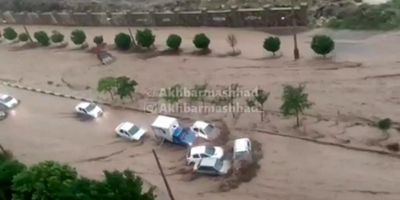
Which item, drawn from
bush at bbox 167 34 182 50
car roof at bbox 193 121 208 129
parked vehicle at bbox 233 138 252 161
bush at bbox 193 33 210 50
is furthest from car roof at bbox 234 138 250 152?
bush at bbox 167 34 182 50

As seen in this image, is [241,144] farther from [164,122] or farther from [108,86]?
[108,86]

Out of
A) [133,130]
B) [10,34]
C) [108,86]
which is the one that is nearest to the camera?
[133,130]

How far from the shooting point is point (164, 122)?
30.1 metres

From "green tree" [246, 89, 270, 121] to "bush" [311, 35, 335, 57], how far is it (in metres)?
4.52

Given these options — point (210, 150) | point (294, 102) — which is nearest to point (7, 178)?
point (210, 150)

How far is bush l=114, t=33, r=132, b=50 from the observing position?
40781mm

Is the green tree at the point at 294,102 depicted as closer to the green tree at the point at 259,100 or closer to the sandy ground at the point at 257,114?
the sandy ground at the point at 257,114

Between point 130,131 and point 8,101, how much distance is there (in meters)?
9.74

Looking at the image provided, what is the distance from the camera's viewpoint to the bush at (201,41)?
124 ft

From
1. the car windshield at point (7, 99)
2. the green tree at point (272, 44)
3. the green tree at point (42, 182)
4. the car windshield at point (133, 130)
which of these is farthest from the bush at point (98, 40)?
the green tree at point (42, 182)

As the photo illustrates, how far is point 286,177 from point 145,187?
623 centimetres

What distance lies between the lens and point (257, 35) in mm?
38906

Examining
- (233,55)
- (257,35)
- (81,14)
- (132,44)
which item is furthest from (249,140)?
(81,14)

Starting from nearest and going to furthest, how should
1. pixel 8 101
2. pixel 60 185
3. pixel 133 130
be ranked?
pixel 60 185
pixel 133 130
pixel 8 101
